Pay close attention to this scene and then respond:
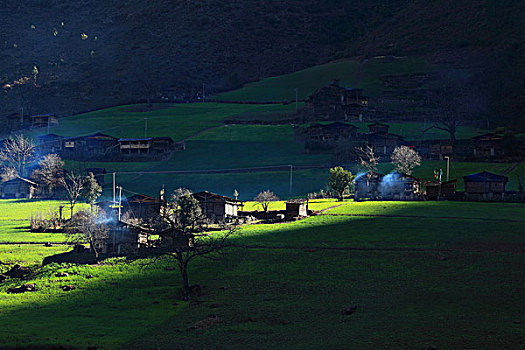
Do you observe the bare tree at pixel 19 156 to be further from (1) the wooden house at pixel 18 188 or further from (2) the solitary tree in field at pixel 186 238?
(2) the solitary tree in field at pixel 186 238

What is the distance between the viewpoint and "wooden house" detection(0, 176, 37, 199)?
139m

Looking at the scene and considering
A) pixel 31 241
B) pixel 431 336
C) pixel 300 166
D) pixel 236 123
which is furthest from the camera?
pixel 236 123

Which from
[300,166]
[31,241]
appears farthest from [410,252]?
[300,166]

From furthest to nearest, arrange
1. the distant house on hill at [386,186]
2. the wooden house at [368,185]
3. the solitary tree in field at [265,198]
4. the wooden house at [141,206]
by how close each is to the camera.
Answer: the solitary tree in field at [265,198] → the wooden house at [368,185] → the distant house on hill at [386,186] → the wooden house at [141,206]

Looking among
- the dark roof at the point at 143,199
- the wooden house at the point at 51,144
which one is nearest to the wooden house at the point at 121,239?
the dark roof at the point at 143,199

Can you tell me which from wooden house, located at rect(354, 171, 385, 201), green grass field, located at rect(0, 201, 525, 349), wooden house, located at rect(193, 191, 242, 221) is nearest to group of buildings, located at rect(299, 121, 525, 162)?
wooden house, located at rect(354, 171, 385, 201)

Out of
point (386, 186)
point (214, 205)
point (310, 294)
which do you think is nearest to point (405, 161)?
point (386, 186)

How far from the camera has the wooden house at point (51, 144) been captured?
6964 inches

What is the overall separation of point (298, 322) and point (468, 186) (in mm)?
65703

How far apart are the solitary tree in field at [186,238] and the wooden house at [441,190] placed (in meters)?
33.9

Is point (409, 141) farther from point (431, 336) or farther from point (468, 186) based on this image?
point (431, 336)

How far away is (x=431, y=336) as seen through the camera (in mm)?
49938

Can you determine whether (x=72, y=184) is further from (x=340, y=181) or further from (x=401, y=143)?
(x=401, y=143)

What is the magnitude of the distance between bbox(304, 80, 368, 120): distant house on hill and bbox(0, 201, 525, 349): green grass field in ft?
341
